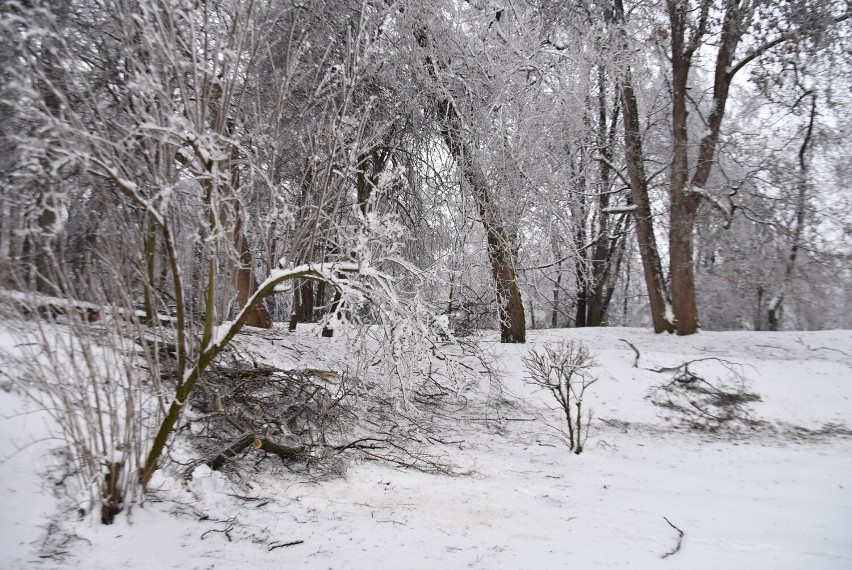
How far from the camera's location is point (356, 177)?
30.1 ft

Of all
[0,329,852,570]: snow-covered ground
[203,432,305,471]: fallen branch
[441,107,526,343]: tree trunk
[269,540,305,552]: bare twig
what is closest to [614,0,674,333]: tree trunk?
[441,107,526,343]: tree trunk

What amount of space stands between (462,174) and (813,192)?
8.63 metres

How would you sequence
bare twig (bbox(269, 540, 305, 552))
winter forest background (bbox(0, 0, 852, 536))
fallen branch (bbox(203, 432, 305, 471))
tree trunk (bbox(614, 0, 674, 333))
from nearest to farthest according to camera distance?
1. winter forest background (bbox(0, 0, 852, 536))
2. bare twig (bbox(269, 540, 305, 552))
3. fallen branch (bbox(203, 432, 305, 471))
4. tree trunk (bbox(614, 0, 674, 333))

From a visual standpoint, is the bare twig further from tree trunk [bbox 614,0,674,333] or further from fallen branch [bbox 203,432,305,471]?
tree trunk [bbox 614,0,674,333]

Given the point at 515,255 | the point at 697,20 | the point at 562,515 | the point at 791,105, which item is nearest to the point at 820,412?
the point at 515,255

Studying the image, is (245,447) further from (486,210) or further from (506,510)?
(486,210)

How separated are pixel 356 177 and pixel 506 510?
629cm

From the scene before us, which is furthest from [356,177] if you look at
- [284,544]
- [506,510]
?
[284,544]

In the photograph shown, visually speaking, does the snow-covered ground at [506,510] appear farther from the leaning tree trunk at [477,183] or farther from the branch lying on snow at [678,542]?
the leaning tree trunk at [477,183]

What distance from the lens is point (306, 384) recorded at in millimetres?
5957

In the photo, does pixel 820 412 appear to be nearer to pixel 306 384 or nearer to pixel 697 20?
pixel 306 384

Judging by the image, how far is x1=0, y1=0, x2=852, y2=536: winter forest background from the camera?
10.9ft

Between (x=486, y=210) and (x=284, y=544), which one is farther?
(x=486, y=210)

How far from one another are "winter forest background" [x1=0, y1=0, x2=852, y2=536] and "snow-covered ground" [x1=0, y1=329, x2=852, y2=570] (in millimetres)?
382
